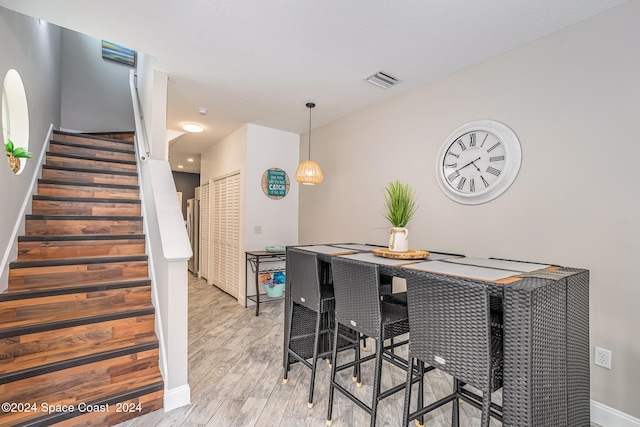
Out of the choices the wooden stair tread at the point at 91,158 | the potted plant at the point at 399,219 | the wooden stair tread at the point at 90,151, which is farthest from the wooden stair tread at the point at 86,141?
the potted plant at the point at 399,219

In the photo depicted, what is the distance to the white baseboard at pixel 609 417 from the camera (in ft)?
5.68

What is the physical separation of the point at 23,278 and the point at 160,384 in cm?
140

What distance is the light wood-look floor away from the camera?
1.86 m

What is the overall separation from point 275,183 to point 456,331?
3.60 m

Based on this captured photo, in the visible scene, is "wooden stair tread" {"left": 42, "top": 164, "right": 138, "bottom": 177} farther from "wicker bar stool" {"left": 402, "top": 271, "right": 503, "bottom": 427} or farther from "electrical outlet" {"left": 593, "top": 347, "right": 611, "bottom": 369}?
"electrical outlet" {"left": 593, "top": 347, "right": 611, "bottom": 369}

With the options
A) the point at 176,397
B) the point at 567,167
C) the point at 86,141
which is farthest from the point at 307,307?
the point at 86,141

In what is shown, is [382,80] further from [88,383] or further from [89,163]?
[89,163]

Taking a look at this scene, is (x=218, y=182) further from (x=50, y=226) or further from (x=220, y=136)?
(x=50, y=226)

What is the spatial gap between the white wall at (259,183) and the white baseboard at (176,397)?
2242mm

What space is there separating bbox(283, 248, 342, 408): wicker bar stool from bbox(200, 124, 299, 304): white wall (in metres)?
2.03

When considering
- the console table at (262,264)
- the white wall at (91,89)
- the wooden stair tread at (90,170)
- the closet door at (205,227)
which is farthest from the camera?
the closet door at (205,227)

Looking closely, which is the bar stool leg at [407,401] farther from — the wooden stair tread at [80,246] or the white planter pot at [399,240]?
the wooden stair tread at [80,246]

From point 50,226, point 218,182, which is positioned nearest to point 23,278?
point 50,226

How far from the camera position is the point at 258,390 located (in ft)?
7.17
